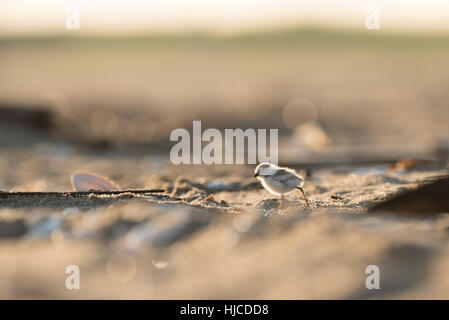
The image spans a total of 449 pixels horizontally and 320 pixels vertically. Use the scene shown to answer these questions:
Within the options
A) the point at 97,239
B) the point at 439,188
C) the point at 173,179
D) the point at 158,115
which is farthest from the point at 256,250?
the point at 158,115

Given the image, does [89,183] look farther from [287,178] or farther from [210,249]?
[210,249]

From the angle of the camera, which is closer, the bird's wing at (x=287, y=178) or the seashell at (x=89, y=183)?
the bird's wing at (x=287, y=178)

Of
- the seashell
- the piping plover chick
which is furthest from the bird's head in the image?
the seashell

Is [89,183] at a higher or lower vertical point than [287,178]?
higher

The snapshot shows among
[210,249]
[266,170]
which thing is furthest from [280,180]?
[210,249]

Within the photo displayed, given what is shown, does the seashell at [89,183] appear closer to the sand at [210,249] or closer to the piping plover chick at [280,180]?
the sand at [210,249]

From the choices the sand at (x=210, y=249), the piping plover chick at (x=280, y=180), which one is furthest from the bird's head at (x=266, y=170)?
the sand at (x=210, y=249)

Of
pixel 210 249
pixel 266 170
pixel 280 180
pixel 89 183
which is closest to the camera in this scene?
pixel 210 249

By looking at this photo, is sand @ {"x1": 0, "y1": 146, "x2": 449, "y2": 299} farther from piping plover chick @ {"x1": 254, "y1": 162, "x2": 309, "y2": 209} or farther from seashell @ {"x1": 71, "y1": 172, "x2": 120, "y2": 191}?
seashell @ {"x1": 71, "y1": 172, "x2": 120, "y2": 191}
